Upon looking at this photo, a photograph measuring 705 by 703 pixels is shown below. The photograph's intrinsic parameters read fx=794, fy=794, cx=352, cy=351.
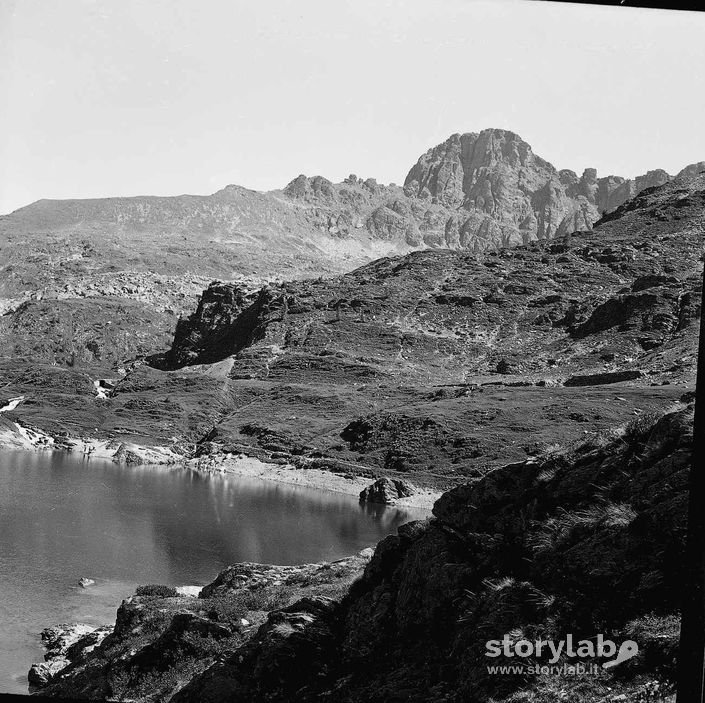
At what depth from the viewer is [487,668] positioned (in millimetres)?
8758

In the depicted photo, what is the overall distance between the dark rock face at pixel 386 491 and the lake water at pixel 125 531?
1.98m

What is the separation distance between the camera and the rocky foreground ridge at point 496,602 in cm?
810

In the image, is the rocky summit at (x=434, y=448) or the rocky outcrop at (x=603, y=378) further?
the rocky outcrop at (x=603, y=378)

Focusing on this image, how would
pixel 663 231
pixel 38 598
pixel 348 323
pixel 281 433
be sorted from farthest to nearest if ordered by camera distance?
pixel 663 231
pixel 348 323
pixel 281 433
pixel 38 598

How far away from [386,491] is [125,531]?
123 ft

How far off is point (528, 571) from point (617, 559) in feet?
5.64

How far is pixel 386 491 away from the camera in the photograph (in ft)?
301

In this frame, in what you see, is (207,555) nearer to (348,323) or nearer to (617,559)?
(617,559)

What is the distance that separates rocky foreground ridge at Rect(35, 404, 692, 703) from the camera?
810 centimetres

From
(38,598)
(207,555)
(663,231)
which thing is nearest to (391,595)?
(38,598)

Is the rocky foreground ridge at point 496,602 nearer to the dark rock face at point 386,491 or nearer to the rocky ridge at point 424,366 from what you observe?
the dark rock face at point 386,491

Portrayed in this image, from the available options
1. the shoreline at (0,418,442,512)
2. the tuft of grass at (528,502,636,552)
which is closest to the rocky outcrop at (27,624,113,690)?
the tuft of grass at (528,502,636,552)

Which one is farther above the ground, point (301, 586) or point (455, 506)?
point (455, 506)

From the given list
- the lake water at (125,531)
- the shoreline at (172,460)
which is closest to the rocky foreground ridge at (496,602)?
the lake water at (125,531)
